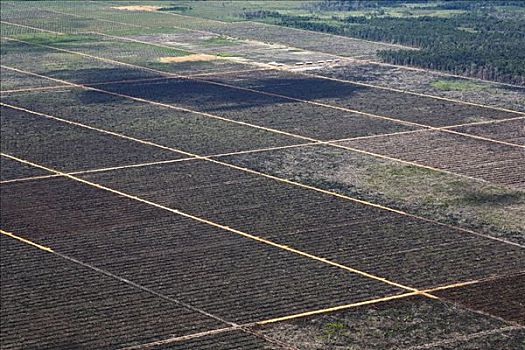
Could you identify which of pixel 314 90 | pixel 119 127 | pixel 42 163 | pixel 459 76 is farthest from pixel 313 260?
pixel 459 76

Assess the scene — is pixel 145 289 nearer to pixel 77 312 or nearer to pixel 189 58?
Answer: pixel 77 312

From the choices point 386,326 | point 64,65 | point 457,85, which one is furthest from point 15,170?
point 457,85

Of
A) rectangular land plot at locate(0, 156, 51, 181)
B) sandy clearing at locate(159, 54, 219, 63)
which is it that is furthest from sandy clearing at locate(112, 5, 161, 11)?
rectangular land plot at locate(0, 156, 51, 181)

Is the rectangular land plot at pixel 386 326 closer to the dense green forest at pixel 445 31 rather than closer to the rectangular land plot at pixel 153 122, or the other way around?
the rectangular land plot at pixel 153 122

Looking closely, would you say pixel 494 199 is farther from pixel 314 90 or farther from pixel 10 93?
pixel 10 93

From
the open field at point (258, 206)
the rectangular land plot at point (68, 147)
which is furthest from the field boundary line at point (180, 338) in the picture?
the rectangular land plot at point (68, 147)

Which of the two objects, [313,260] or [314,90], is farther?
[314,90]

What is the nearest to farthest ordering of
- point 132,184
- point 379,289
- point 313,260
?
point 379,289 < point 313,260 < point 132,184
